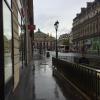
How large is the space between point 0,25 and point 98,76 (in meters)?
4.66

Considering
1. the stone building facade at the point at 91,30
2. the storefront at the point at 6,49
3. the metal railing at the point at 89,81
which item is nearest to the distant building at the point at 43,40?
the stone building facade at the point at 91,30

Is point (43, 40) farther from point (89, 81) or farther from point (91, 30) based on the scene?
point (89, 81)

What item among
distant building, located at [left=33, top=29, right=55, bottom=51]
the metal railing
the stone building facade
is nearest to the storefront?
the metal railing

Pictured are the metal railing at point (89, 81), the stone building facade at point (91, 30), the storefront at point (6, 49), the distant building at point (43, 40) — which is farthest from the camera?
the distant building at point (43, 40)

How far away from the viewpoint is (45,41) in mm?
156000

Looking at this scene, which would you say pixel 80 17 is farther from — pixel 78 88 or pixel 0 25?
pixel 0 25

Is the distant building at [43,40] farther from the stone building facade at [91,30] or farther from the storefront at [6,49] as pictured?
the storefront at [6,49]

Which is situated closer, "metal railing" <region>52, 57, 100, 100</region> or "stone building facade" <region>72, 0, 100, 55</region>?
"metal railing" <region>52, 57, 100, 100</region>

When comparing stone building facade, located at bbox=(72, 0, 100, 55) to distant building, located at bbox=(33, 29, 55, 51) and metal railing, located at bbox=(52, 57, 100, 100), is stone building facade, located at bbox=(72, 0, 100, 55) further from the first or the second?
metal railing, located at bbox=(52, 57, 100, 100)

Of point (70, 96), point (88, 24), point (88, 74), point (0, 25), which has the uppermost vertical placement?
point (88, 24)

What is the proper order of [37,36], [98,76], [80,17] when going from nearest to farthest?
[98,76] < [80,17] < [37,36]

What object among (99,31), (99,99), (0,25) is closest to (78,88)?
(99,99)

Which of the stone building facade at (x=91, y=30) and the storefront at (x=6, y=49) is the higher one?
the stone building facade at (x=91, y=30)

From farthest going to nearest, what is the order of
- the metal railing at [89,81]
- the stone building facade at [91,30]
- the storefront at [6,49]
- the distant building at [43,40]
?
1. the distant building at [43,40]
2. the stone building facade at [91,30]
3. the metal railing at [89,81]
4. the storefront at [6,49]
